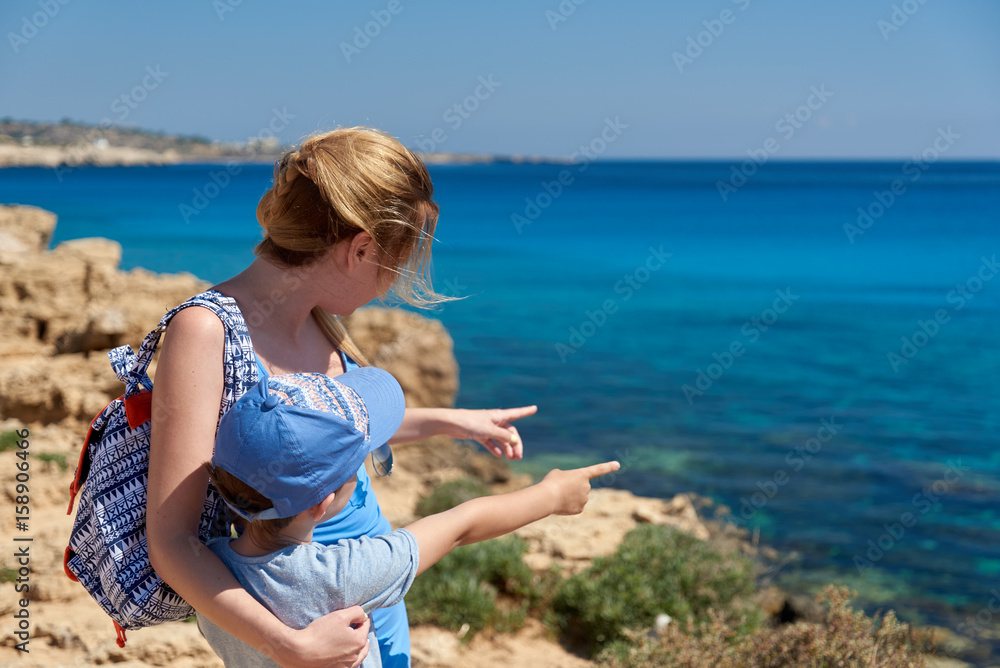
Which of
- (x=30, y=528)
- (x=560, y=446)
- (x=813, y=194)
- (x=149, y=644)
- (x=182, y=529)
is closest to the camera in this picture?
(x=182, y=529)

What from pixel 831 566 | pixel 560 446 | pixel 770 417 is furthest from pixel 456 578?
pixel 770 417

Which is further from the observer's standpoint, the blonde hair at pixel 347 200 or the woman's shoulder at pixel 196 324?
the blonde hair at pixel 347 200

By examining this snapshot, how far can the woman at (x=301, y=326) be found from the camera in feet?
5.02

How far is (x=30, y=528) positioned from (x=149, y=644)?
1.88 metres

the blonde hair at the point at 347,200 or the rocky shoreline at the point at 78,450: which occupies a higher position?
the blonde hair at the point at 347,200

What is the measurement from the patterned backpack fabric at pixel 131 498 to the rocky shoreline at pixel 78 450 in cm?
188

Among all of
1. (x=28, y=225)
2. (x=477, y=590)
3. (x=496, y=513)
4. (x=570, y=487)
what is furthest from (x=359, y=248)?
(x=28, y=225)

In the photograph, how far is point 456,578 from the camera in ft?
15.1

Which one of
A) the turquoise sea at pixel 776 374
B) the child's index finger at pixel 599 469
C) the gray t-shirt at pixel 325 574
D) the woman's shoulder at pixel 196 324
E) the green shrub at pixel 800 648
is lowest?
the turquoise sea at pixel 776 374

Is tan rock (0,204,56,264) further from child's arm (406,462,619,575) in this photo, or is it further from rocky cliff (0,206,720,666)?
child's arm (406,462,619,575)

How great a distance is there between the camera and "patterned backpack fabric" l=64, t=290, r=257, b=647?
1629 millimetres

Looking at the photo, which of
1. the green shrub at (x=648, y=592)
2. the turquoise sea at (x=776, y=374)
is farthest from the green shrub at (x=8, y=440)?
the green shrub at (x=648, y=592)

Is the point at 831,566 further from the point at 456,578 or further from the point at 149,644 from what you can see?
the point at 149,644

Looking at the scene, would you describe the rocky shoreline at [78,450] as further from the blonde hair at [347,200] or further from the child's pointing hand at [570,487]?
the blonde hair at [347,200]
